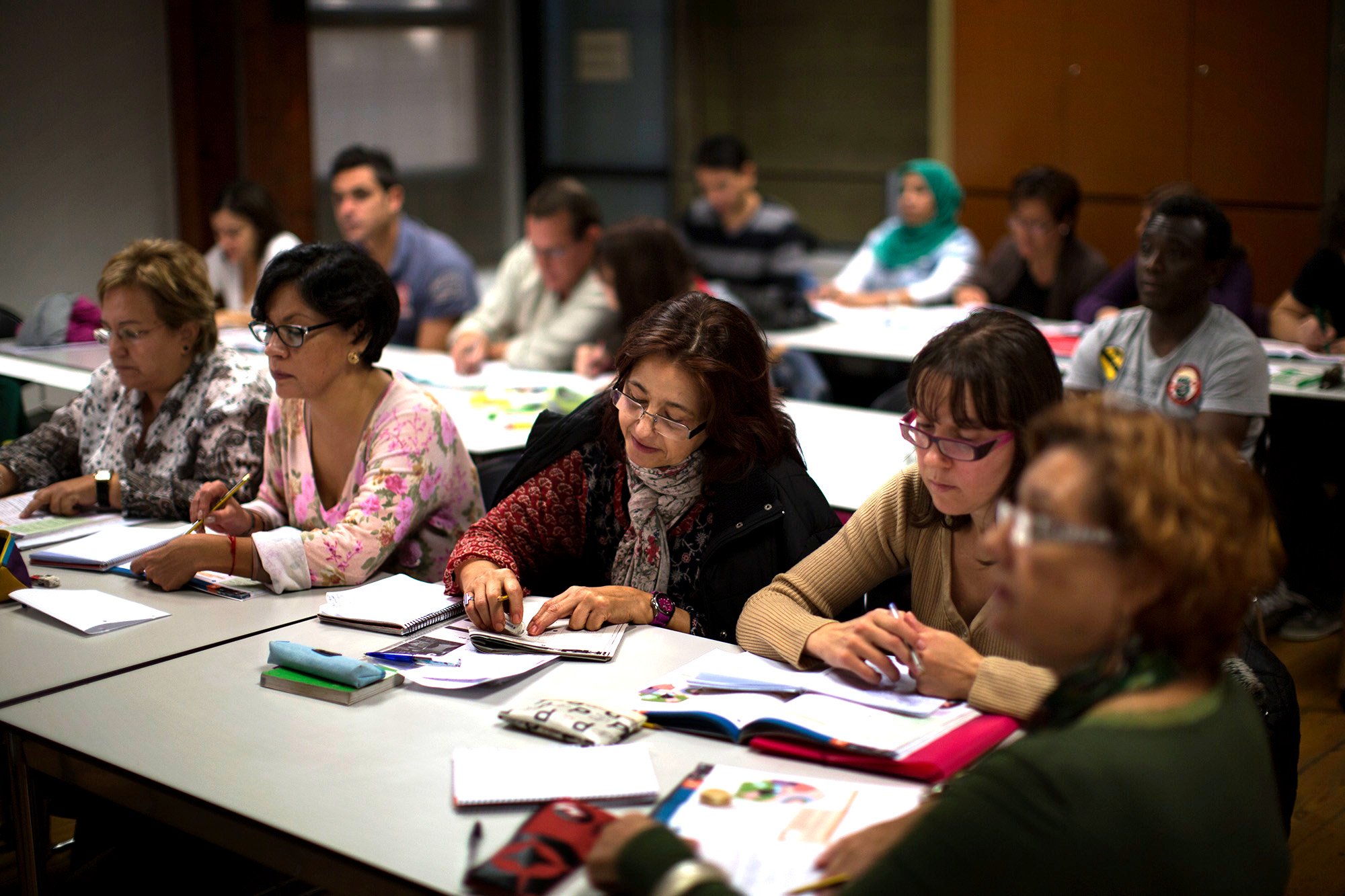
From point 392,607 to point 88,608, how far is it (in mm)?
550

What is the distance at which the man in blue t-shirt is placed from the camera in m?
5.35

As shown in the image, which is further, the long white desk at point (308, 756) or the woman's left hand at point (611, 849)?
the long white desk at point (308, 756)

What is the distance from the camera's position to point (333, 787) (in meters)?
1.58

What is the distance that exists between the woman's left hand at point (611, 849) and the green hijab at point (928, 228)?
198 inches

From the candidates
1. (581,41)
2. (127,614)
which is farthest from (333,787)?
(581,41)

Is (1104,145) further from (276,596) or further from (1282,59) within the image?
(276,596)

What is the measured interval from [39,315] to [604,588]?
3.35 meters

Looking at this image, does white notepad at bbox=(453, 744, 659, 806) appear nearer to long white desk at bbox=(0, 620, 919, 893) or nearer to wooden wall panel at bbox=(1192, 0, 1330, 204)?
long white desk at bbox=(0, 620, 919, 893)

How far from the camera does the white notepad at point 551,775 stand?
1.53m

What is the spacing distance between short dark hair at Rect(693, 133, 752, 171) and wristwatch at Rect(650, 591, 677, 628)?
159 inches

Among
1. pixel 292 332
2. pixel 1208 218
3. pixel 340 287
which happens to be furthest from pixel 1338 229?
pixel 292 332

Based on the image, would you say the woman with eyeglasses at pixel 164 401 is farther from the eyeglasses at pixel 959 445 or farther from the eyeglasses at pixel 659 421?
the eyeglasses at pixel 959 445

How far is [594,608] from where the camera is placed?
2150 millimetres

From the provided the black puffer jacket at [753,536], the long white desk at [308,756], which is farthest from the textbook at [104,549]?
the black puffer jacket at [753,536]
